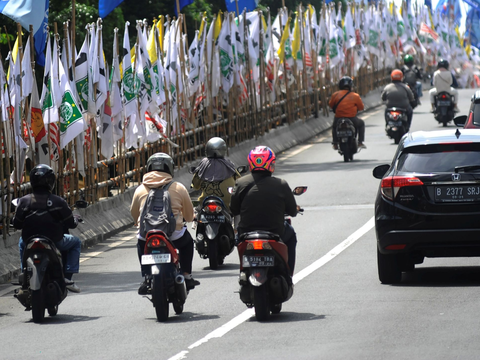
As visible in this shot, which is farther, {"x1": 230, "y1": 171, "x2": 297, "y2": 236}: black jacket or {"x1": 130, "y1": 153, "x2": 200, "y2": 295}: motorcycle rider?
{"x1": 130, "y1": 153, "x2": 200, "y2": 295}: motorcycle rider

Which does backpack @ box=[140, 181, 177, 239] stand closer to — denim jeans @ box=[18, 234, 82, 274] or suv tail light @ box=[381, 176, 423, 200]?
denim jeans @ box=[18, 234, 82, 274]

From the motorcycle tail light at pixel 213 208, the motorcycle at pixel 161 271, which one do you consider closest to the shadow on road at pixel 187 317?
the motorcycle at pixel 161 271

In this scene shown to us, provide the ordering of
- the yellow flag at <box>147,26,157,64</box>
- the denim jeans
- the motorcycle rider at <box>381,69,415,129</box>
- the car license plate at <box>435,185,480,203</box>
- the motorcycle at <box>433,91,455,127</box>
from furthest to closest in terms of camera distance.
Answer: the motorcycle at <box>433,91,455,127</box>
the motorcycle rider at <box>381,69,415,129</box>
the yellow flag at <box>147,26,157,64</box>
the car license plate at <box>435,185,480,203</box>
the denim jeans

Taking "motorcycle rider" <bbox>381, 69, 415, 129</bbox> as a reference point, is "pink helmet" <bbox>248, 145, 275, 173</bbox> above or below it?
below

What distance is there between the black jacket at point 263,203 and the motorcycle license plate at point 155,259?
70 cm

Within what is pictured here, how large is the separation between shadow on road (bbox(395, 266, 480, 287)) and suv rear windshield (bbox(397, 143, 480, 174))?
3.77 ft

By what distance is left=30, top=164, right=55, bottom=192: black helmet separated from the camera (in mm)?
10555

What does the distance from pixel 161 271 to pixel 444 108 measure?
77.5 feet

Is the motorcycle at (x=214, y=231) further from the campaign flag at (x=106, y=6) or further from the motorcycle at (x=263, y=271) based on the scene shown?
the campaign flag at (x=106, y=6)

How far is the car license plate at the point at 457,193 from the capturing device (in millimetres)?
11023

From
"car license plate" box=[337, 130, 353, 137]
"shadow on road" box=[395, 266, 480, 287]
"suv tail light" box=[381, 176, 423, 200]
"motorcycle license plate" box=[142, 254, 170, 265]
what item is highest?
"car license plate" box=[337, 130, 353, 137]

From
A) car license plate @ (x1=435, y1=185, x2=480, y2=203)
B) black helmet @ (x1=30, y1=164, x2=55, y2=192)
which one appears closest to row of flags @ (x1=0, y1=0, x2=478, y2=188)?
black helmet @ (x1=30, y1=164, x2=55, y2=192)

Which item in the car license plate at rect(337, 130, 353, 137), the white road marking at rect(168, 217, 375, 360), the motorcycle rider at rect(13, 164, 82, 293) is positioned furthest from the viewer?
the car license plate at rect(337, 130, 353, 137)

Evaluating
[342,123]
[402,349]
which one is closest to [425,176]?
[402,349]
